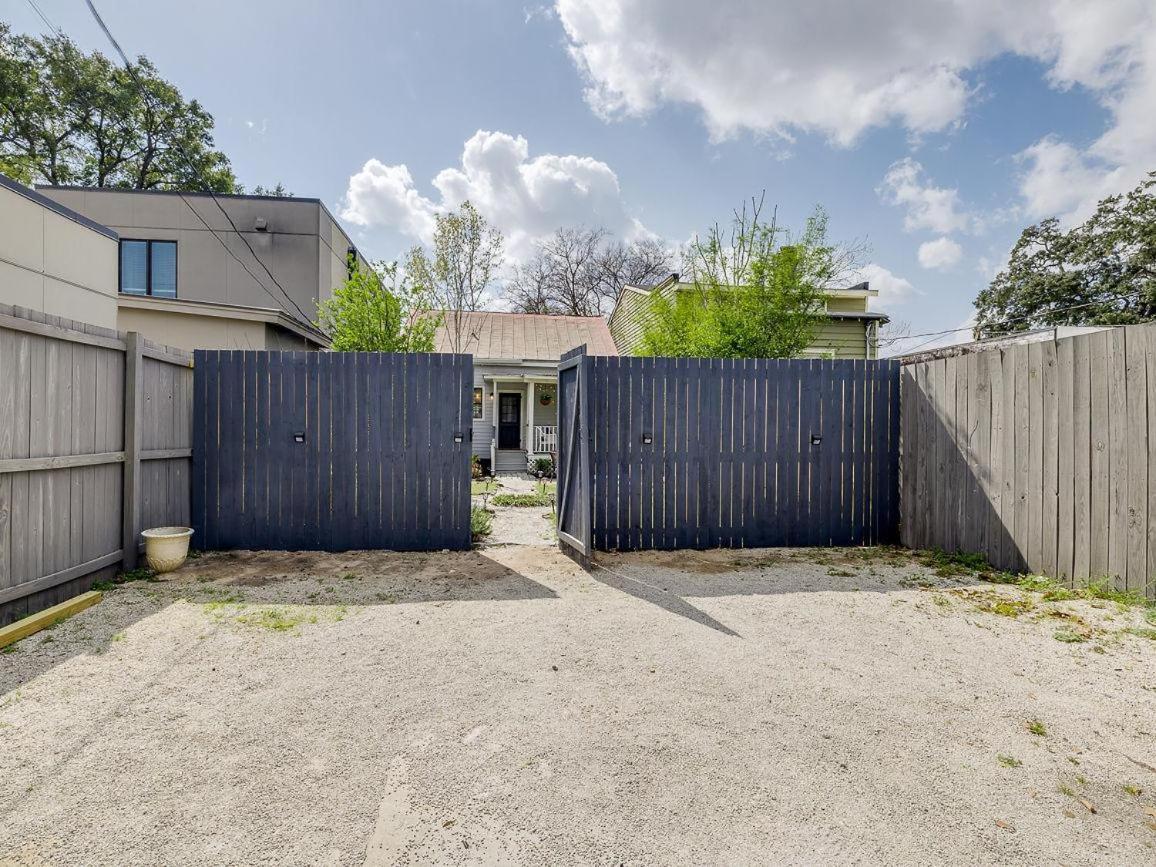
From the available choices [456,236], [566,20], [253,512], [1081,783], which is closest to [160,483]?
[253,512]

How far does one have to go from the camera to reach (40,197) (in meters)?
6.18

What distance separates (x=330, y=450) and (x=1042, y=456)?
6.33 metres

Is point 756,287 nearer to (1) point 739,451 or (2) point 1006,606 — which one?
(1) point 739,451

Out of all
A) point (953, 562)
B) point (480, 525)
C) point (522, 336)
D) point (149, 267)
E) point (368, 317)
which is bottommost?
point (953, 562)

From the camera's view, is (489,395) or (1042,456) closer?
(1042,456)

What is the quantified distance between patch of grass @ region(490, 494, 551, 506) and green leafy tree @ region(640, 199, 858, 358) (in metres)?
3.48

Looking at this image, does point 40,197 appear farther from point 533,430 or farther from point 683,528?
point 533,430

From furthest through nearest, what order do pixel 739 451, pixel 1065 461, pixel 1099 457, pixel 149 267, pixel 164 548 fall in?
pixel 149 267 → pixel 739 451 → pixel 164 548 → pixel 1065 461 → pixel 1099 457

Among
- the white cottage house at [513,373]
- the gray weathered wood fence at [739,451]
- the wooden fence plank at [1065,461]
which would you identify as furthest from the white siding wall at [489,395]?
the wooden fence plank at [1065,461]

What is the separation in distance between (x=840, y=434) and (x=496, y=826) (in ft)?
17.2

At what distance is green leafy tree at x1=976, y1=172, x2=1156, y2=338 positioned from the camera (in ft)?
69.0

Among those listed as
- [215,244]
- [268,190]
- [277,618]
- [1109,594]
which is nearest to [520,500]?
[277,618]

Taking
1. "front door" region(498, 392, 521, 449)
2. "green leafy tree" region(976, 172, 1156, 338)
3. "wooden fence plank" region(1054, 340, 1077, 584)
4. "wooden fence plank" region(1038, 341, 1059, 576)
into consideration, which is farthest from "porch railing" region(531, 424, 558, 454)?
"green leafy tree" region(976, 172, 1156, 338)

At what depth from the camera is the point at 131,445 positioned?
14.7ft
